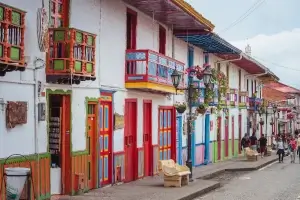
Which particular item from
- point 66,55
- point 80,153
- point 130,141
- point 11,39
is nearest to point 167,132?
point 130,141

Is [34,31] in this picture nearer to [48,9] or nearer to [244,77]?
[48,9]

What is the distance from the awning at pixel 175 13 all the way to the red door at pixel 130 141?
3017 mm

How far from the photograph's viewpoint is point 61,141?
14.9 m

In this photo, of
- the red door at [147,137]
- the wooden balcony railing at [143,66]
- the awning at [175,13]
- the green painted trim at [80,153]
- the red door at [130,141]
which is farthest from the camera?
the red door at [147,137]

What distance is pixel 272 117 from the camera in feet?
190

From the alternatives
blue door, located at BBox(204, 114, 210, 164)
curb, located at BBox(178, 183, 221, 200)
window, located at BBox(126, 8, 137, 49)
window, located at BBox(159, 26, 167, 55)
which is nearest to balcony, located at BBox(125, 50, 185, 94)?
window, located at BBox(126, 8, 137, 49)

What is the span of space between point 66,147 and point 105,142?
270cm

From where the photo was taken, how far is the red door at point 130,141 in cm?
1936

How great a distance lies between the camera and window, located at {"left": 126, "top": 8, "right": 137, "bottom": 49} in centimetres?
1953

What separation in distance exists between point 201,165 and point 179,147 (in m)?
3.96

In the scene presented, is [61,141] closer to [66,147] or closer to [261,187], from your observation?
[66,147]

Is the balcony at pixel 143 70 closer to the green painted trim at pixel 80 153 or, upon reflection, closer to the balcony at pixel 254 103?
the green painted trim at pixel 80 153

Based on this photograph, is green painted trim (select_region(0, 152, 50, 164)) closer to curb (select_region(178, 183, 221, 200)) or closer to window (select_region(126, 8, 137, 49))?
curb (select_region(178, 183, 221, 200))

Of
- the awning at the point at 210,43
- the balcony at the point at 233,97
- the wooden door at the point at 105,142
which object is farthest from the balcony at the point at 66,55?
the balcony at the point at 233,97
